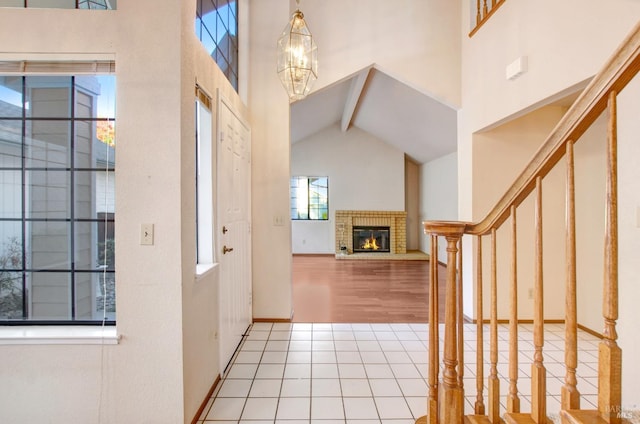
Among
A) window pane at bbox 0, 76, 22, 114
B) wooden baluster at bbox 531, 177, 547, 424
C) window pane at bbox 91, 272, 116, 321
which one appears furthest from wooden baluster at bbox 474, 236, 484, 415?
window pane at bbox 0, 76, 22, 114

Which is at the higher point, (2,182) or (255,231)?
(2,182)

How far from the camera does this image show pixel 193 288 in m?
1.72

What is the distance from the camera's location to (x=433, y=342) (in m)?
1.35

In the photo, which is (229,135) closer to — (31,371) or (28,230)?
(28,230)

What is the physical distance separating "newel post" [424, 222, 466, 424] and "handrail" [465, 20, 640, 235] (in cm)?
15

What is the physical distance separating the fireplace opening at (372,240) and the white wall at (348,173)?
22.6 inches

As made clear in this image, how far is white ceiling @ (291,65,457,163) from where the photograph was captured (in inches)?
187

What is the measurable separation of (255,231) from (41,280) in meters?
1.75

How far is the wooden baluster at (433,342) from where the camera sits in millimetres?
1311

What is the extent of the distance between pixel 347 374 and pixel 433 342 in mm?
1115

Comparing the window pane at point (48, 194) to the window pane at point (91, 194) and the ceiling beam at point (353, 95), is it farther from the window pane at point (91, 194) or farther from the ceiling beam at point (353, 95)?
the ceiling beam at point (353, 95)

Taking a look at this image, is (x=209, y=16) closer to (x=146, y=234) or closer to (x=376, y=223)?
(x=146, y=234)

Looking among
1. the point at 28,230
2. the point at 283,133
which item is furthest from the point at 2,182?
the point at 283,133

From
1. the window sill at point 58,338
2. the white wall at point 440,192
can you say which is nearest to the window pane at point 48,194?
the window sill at point 58,338
